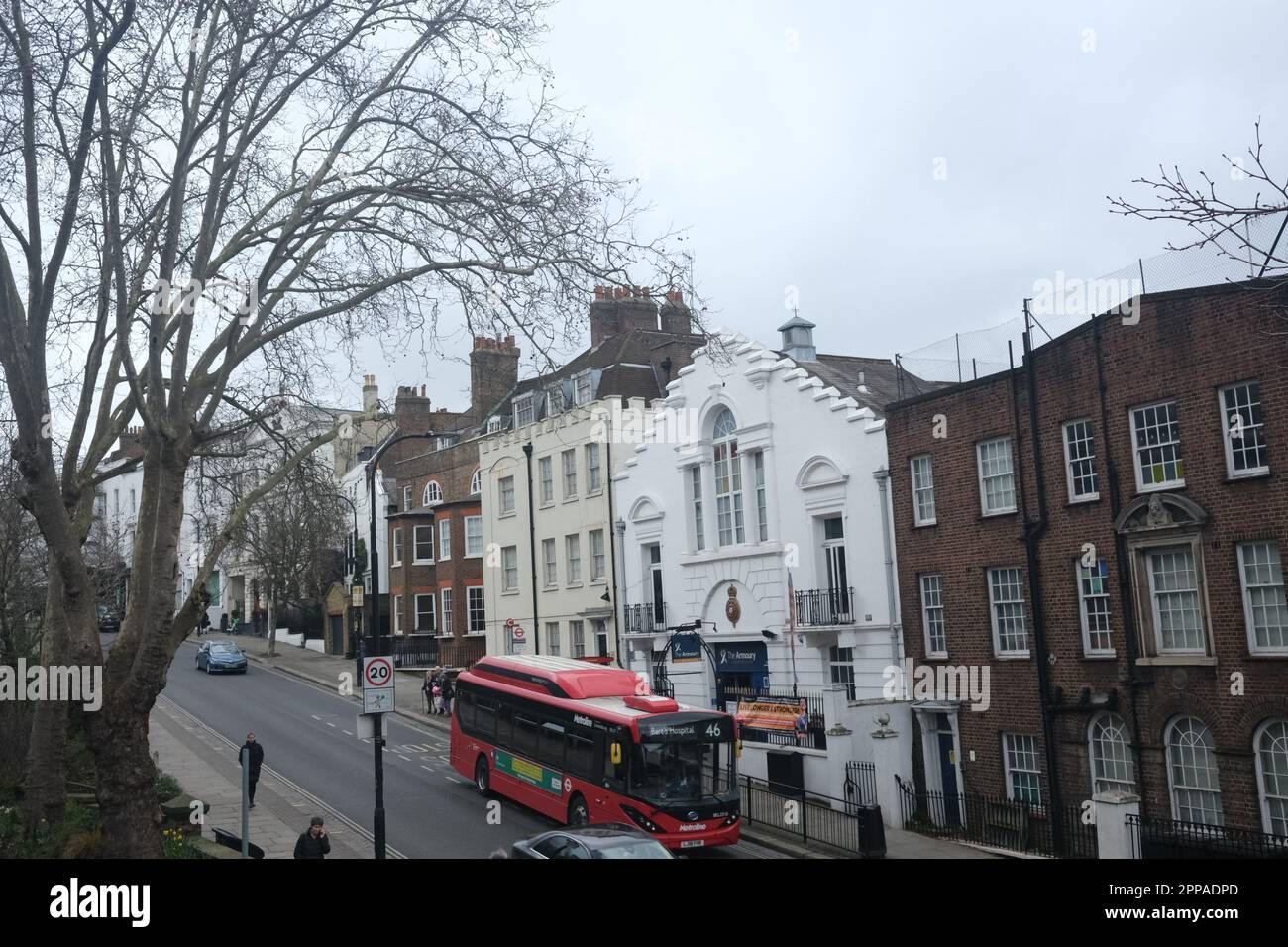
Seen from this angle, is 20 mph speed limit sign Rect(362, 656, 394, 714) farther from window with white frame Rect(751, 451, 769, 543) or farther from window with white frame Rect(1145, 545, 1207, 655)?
window with white frame Rect(1145, 545, 1207, 655)

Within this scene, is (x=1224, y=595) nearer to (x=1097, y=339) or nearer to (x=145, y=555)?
(x=1097, y=339)

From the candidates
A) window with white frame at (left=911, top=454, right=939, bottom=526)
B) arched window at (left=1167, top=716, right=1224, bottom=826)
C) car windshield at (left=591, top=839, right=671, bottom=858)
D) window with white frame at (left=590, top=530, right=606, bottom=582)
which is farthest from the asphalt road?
window with white frame at (left=911, top=454, right=939, bottom=526)

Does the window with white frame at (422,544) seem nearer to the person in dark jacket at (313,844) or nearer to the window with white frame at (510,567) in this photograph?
the window with white frame at (510,567)

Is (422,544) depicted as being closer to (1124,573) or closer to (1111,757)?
(1111,757)

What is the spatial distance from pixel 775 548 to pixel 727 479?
10.8 feet

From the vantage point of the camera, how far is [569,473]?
38.5m

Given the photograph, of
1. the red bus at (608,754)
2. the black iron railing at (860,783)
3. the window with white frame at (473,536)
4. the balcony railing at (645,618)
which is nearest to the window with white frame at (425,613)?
the window with white frame at (473,536)

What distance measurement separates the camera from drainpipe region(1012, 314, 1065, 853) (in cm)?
2136

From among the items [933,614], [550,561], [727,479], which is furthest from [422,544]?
[933,614]

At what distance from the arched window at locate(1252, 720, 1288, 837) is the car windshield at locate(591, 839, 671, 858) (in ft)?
37.3

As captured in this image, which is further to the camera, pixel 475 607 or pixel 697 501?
pixel 475 607

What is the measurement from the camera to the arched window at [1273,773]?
17.7m

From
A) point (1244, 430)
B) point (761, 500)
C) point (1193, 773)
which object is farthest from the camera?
point (761, 500)
